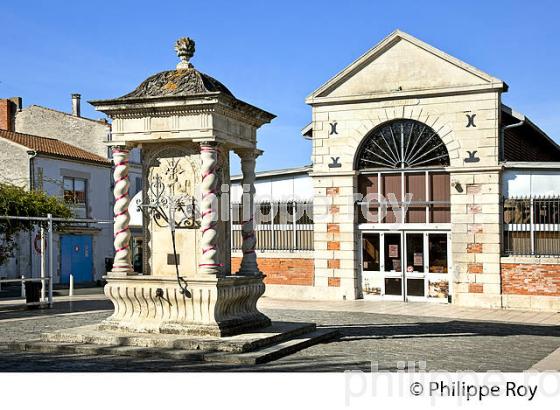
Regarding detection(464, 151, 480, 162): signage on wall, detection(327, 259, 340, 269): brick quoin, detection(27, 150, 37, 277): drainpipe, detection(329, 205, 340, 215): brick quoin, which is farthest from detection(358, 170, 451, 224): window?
detection(27, 150, 37, 277): drainpipe

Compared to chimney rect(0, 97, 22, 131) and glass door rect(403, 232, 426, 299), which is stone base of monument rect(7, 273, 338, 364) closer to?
glass door rect(403, 232, 426, 299)

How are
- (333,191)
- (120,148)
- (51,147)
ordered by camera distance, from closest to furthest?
(120,148), (333,191), (51,147)

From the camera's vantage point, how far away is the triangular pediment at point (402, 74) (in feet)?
62.0

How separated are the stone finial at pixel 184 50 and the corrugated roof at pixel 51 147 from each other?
18.4m

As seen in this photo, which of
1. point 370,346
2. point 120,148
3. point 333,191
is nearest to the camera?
point 370,346

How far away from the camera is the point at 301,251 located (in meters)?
21.0

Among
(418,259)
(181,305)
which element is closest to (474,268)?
(418,259)

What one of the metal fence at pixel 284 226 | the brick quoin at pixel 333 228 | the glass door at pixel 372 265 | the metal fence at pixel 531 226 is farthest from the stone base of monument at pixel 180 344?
the metal fence at pixel 284 226

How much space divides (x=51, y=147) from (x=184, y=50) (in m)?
20.7

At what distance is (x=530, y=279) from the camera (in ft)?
58.5

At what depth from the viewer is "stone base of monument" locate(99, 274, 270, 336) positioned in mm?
11227

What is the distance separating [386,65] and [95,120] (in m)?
19.3

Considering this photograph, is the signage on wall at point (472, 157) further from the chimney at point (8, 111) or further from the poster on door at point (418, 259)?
the chimney at point (8, 111)

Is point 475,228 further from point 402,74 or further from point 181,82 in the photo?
point 181,82
